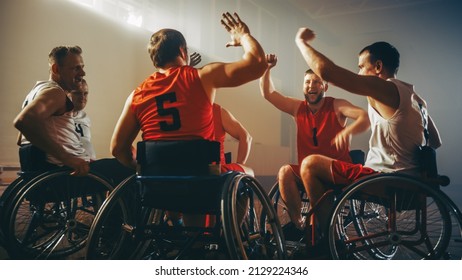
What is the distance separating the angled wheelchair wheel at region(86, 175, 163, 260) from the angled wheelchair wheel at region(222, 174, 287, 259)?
1.11ft

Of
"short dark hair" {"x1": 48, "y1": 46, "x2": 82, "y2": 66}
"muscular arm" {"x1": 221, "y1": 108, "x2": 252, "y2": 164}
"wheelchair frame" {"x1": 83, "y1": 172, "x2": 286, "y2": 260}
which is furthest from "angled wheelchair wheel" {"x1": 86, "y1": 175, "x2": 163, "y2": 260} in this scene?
"short dark hair" {"x1": 48, "y1": 46, "x2": 82, "y2": 66}

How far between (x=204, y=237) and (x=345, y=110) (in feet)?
3.98

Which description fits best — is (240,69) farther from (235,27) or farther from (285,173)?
(285,173)

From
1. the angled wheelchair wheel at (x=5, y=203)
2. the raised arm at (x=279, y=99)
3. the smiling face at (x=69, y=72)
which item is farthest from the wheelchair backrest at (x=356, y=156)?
the angled wheelchair wheel at (x=5, y=203)

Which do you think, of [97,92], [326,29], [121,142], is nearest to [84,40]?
[97,92]

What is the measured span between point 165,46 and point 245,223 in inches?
29.1

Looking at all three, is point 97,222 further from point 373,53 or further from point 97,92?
point 97,92

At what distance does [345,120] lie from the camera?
2.16 metres

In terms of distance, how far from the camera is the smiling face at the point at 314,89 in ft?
7.30

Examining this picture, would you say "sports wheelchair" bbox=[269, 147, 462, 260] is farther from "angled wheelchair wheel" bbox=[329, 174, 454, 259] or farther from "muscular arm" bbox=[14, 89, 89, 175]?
"muscular arm" bbox=[14, 89, 89, 175]

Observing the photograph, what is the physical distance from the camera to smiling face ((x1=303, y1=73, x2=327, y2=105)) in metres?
2.22

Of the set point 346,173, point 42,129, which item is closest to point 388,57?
point 346,173
